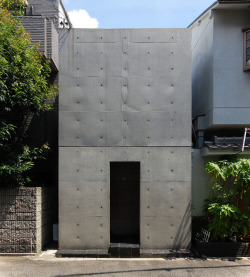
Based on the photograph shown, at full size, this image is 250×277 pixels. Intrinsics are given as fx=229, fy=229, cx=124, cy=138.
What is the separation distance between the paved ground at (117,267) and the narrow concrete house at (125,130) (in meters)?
0.50

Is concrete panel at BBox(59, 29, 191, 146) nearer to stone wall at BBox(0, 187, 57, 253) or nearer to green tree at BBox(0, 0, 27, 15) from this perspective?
stone wall at BBox(0, 187, 57, 253)

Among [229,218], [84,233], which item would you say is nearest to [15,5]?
[84,233]

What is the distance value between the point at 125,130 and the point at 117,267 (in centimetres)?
378

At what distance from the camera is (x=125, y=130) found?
698 centimetres

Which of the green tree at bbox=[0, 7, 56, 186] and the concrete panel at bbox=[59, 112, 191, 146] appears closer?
the green tree at bbox=[0, 7, 56, 186]

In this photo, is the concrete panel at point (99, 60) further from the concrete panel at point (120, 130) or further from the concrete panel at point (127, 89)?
the concrete panel at point (120, 130)

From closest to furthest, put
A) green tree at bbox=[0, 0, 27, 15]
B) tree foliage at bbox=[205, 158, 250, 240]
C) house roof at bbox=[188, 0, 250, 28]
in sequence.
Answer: tree foliage at bbox=[205, 158, 250, 240] → house roof at bbox=[188, 0, 250, 28] → green tree at bbox=[0, 0, 27, 15]

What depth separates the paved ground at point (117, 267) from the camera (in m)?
5.70

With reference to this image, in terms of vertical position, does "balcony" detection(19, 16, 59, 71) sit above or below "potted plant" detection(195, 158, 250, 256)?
above

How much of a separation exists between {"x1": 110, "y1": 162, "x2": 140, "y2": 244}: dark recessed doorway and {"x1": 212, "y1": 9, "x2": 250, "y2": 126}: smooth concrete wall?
11.4ft

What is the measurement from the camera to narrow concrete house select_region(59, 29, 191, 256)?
22.4 ft

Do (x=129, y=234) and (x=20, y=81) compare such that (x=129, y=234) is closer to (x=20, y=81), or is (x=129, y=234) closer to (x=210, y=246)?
(x=210, y=246)

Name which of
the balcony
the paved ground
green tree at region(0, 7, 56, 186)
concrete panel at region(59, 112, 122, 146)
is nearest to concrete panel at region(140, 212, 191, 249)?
the paved ground

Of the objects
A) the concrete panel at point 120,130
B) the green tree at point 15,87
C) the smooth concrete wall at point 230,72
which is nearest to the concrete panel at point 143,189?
the concrete panel at point 120,130
